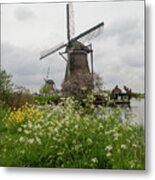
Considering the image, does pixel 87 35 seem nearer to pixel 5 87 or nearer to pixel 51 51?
pixel 51 51

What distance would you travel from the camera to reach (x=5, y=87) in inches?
96.4

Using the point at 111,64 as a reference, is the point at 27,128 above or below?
below

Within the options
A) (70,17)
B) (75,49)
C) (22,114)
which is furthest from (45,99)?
(70,17)

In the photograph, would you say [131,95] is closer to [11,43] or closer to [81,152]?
[81,152]

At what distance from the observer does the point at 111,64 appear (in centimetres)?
235

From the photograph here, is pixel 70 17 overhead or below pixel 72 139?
overhead

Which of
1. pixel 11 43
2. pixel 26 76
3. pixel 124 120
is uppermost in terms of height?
pixel 11 43

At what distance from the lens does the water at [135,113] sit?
2.31 metres

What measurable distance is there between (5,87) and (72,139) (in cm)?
39

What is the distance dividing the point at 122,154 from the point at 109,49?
0.46 metres

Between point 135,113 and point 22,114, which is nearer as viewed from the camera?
point 135,113

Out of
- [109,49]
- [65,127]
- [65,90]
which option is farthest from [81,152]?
[109,49]

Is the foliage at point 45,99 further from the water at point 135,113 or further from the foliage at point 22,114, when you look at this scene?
the water at point 135,113

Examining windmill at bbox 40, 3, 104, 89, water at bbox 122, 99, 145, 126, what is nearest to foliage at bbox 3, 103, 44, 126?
windmill at bbox 40, 3, 104, 89
